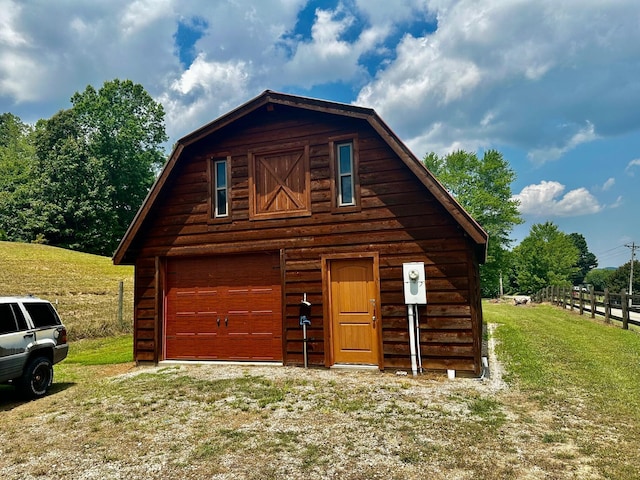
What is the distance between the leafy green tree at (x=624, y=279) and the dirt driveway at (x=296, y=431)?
67.5 meters

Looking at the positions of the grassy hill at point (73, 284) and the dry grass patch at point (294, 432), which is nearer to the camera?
the dry grass patch at point (294, 432)

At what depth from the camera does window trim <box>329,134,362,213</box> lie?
8.88m

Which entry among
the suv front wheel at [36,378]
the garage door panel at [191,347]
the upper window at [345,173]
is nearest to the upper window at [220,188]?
the upper window at [345,173]

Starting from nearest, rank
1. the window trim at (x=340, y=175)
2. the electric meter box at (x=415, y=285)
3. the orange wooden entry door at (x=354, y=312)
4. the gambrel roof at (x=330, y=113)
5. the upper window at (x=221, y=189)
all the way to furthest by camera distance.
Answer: the gambrel roof at (x=330, y=113) < the electric meter box at (x=415, y=285) < the orange wooden entry door at (x=354, y=312) < the window trim at (x=340, y=175) < the upper window at (x=221, y=189)

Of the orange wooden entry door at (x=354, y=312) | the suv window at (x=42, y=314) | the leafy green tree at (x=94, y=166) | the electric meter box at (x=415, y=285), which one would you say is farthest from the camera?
the leafy green tree at (x=94, y=166)

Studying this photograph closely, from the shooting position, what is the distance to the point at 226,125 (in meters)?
9.70

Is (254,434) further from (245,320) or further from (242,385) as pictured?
(245,320)

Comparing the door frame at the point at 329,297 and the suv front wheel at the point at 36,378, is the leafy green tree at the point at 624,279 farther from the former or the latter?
the suv front wheel at the point at 36,378

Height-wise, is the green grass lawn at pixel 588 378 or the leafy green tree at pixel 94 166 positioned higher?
the leafy green tree at pixel 94 166

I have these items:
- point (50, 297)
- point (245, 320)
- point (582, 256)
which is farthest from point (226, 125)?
point (582, 256)

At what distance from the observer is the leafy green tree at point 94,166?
38.6 metres

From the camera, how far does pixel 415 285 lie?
320 inches

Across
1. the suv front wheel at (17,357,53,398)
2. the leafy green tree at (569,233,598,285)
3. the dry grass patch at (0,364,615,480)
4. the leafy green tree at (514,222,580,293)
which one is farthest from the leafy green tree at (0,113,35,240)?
the leafy green tree at (569,233,598,285)

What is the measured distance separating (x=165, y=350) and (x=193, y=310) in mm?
1224
